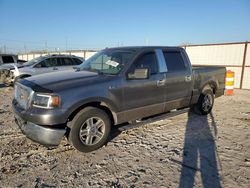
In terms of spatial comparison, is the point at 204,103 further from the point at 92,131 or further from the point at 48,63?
the point at 48,63

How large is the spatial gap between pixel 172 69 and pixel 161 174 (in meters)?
2.73

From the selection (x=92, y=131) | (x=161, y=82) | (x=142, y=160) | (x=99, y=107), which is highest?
(x=161, y=82)

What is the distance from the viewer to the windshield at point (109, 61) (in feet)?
15.0

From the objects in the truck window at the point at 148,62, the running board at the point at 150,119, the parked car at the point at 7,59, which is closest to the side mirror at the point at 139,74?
the truck window at the point at 148,62

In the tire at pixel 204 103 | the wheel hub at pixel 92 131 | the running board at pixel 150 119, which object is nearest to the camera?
the wheel hub at pixel 92 131

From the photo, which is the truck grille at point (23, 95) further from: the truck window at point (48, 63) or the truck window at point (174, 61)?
the truck window at point (48, 63)

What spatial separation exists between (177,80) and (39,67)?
25.3 ft

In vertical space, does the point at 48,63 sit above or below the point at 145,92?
above

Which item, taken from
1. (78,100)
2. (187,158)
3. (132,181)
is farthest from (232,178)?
(78,100)

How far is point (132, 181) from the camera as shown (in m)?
3.21

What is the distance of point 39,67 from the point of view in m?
10.8

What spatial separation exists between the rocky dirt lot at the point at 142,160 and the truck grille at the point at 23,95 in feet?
2.96

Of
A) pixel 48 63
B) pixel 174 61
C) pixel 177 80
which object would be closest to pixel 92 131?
pixel 177 80

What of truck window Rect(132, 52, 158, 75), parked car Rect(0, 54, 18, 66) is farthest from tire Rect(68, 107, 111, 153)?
parked car Rect(0, 54, 18, 66)
